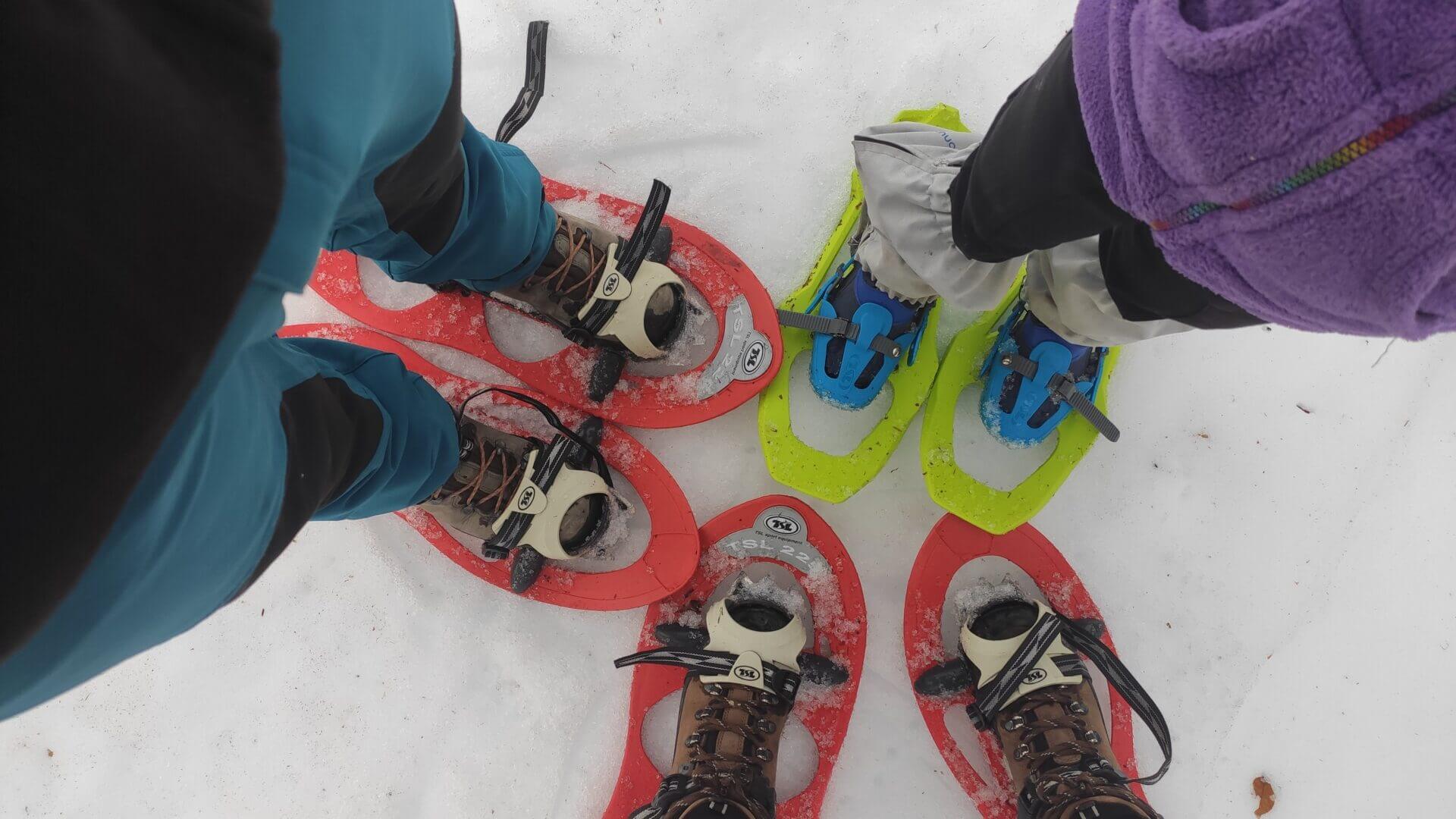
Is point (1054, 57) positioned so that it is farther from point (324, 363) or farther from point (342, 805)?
point (342, 805)

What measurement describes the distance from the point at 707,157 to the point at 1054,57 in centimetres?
74

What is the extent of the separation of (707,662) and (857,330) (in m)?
0.56

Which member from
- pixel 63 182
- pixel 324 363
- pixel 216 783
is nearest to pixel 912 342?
pixel 324 363

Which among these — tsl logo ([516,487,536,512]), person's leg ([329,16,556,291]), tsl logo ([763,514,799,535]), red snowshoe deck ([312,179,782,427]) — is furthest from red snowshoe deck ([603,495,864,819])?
person's leg ([329,16,556,291])

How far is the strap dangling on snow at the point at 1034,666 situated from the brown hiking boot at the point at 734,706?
11.7 inches

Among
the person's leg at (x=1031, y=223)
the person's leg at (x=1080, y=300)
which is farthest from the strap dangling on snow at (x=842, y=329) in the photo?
the person's leg at (x=1080, y=300)

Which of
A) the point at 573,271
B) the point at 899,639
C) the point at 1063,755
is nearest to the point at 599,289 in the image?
the point at 573,271

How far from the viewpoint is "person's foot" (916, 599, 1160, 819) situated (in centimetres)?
100

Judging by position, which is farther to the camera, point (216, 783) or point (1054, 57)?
point (216, 783)

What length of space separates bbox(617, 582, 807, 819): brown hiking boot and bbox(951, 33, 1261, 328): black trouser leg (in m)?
0.67

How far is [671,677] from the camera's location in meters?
1.15

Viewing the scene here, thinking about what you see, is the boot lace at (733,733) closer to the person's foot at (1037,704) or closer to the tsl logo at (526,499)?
the person's foot at (1037,704)

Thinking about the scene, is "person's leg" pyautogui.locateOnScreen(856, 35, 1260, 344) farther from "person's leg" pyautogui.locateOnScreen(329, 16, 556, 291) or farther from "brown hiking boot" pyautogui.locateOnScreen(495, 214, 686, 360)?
"person's leg" pyautogui.locateOnScreen(329, 16, 556, 291)

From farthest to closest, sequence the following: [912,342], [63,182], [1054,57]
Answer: [912,342] < [1054,57] < [63,182]
